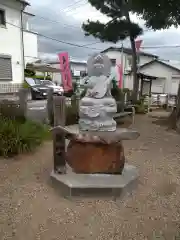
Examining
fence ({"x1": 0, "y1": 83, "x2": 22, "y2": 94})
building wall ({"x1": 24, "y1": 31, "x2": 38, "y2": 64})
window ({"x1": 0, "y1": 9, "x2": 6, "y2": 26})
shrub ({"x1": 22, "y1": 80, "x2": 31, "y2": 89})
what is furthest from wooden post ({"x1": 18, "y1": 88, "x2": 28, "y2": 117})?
building wall ({"x1": 24, "y1": 31, "x2": 38, "y2": 64})

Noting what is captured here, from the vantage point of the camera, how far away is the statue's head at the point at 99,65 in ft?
10.8

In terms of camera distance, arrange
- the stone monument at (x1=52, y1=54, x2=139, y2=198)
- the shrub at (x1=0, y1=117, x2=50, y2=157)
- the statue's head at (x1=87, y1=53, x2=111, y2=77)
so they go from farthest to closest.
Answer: the shrub at (x1=0, y1=117, x2=50, y2=157)
the statue's head at (x1=87, y1=53, x2=111, y2=77)
the stone monument at (x1=52, y1=54, x2=139, y2=198)

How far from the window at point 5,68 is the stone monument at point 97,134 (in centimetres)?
1169

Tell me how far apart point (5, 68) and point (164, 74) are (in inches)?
541

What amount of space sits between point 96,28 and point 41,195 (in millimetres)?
8763

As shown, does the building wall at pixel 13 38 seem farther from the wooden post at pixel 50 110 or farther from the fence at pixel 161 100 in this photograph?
the fence at pixel 161 100

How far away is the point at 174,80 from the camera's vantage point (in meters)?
20.6

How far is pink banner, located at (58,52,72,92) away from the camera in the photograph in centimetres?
959

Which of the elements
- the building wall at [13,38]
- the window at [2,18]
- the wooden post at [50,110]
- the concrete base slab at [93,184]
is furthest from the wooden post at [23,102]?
the window at [2,18]

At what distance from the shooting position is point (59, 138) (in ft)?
10.7

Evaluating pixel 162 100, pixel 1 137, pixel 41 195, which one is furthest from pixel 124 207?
pixel 162 100

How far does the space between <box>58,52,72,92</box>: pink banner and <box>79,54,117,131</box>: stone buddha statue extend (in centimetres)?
638

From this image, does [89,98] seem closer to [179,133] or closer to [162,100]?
[179,133]

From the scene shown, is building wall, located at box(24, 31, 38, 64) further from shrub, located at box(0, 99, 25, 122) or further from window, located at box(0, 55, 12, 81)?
shrub, located at box(0, 99, 25, 122)
